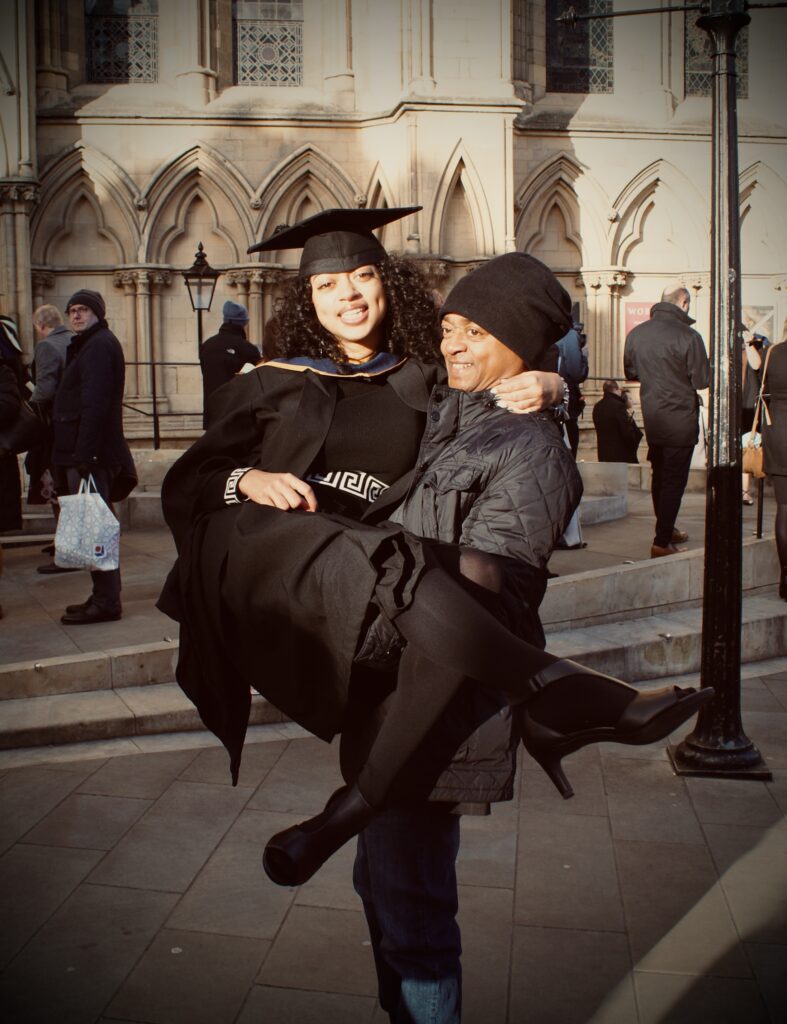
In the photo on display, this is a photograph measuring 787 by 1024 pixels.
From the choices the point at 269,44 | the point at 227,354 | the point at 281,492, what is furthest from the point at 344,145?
the point at 281,492

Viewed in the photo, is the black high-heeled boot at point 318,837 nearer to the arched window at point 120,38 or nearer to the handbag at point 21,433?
the handbag at point 21,433

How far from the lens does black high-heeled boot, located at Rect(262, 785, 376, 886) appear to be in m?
2.23

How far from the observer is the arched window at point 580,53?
2103 centimetres

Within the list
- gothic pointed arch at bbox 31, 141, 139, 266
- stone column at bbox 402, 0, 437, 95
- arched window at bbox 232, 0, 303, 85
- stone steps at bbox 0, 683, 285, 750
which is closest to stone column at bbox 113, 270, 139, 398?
gothic pointed arch at bbox 31, 141, 139, 266

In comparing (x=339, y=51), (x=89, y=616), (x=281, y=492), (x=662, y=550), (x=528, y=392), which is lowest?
(x=89, y=616)

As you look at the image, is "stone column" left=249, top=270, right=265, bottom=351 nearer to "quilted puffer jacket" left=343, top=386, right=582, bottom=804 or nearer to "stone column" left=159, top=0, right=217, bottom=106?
"stone column" left=159, top=0, right=217, bottom=106

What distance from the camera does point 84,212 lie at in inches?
797

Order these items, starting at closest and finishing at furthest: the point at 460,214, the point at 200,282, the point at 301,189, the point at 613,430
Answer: the point at 613,430 → the point at 200,282 → the point at 460,214 → the point at 301,189

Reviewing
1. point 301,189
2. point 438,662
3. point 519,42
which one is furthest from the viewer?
point 519,42

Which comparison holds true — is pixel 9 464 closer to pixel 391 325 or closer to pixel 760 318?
pixel 391 325

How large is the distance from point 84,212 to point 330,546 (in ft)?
64.0

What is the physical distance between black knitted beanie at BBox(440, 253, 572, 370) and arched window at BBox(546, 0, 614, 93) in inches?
796

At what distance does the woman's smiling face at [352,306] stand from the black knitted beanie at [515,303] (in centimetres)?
25

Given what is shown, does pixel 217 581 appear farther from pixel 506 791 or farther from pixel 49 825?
pixel 49 825
